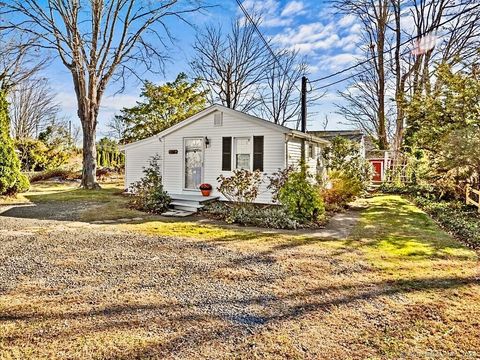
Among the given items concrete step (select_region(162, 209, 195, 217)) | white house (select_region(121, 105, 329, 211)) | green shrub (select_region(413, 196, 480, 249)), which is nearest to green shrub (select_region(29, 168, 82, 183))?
white house (select_region(121, 105, 329, 211))

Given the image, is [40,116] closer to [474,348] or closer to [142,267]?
[142,267]

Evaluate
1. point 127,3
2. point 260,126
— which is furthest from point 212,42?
point 260,126

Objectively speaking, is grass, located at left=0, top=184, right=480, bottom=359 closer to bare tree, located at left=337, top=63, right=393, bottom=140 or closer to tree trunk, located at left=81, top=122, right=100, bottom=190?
tree trunk, located at left=81, top=122, right=100, bottom=190

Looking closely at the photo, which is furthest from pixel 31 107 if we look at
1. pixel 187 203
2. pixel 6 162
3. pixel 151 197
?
pixel 187 203

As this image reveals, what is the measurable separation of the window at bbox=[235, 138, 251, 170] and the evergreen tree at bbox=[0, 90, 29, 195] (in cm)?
777

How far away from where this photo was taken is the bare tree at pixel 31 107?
2661cm

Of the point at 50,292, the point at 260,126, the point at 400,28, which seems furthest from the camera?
the point at 400,28

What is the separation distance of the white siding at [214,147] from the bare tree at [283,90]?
14.5 metres

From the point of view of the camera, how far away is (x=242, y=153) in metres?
11.0

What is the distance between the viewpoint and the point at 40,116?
2841 centimetres

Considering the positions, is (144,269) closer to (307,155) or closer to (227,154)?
(227,154)

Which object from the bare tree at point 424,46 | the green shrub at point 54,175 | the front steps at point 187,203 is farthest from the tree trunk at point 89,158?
the bare tree at point 424,46

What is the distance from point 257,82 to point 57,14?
13522 millimetres

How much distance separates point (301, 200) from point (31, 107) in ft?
93.0
